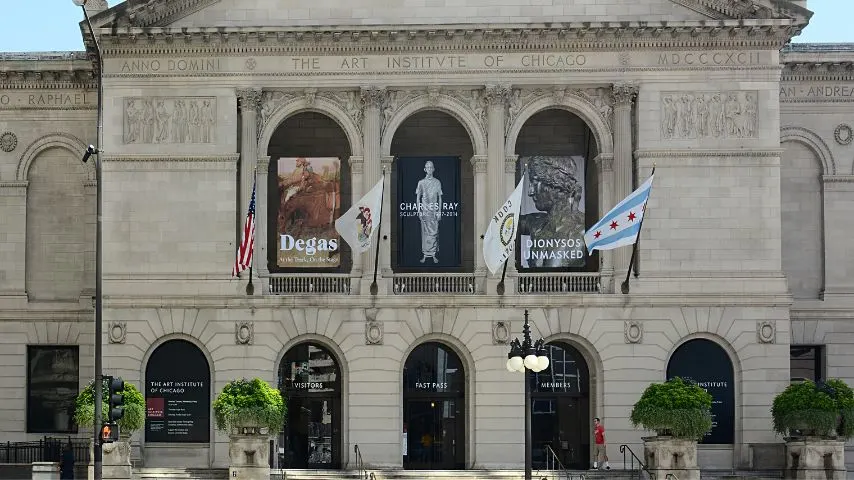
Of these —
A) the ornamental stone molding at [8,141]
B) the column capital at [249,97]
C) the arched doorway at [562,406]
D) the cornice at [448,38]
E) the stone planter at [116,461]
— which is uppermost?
the cornice at [448,38]

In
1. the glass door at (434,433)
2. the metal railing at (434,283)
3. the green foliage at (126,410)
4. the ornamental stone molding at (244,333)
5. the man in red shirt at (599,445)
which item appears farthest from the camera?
the glass door at (434,433)

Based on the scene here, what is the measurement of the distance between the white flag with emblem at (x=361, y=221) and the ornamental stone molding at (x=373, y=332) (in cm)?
311

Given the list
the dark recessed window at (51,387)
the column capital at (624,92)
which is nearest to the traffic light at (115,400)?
the dark recessed window at (51,387)

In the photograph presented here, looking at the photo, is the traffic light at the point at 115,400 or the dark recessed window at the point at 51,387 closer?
the traffic light at the point at 115,400

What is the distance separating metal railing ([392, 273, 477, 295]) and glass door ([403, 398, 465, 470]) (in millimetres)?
4075

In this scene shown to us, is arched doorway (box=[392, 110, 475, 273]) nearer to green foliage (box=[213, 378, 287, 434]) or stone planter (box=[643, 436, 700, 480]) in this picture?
green foliage (box=[213, 378, 287, 434])

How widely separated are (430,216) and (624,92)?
838 cm

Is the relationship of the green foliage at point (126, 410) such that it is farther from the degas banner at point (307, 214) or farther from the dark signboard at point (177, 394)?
the degas banner at point (307, 214)

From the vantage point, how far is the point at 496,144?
57.3m

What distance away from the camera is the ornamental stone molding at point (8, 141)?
62.7 m

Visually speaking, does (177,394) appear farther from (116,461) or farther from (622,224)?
(622,224)

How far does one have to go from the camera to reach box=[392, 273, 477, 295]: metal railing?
57469 mm

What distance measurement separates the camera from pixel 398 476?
2152 inches

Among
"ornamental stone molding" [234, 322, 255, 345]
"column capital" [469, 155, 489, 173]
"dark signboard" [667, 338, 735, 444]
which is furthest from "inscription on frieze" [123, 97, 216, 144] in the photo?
"dark signboard" [667, 338, 735, 444]
